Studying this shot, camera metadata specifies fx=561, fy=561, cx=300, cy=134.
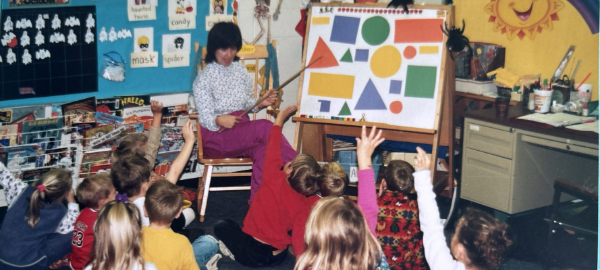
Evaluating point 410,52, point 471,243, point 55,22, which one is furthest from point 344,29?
point 471,243

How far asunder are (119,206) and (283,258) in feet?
4.12

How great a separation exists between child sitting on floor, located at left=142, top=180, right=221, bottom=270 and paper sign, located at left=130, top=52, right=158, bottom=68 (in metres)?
1.79

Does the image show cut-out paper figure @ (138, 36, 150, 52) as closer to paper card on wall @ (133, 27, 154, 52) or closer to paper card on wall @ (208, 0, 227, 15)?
paper card on wall @ (133, 27, 154, 52)

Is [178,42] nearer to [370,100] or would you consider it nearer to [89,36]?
[89,36]

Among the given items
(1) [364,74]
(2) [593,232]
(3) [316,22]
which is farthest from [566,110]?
(3) [316,22]

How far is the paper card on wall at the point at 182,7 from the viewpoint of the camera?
3996 mm

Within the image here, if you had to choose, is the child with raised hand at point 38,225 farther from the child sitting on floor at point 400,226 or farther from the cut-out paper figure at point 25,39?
the child sitting on floor at point 400,226

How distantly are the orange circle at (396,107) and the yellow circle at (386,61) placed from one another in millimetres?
192

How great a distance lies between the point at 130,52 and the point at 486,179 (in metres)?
2.58

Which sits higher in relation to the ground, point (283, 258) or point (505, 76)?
point (505, 76)

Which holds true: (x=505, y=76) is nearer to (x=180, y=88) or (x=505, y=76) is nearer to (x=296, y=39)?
(x=296, y=39)

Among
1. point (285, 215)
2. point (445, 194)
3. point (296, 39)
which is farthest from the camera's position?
point (296, 39)

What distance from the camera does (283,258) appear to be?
10.0 feet

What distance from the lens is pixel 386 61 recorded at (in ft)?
12.1
